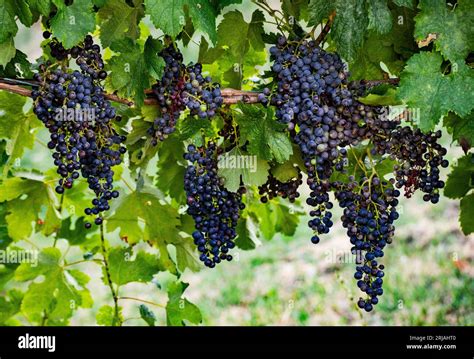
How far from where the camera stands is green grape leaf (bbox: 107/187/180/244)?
2.76m

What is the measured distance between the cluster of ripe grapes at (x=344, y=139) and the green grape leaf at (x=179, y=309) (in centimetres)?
92

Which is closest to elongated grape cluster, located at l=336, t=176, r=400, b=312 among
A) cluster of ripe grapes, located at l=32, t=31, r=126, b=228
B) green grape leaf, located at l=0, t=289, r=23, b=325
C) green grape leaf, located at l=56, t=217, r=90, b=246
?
cluster of ripe grapes, located at l=32, t=31, r=126, b=228

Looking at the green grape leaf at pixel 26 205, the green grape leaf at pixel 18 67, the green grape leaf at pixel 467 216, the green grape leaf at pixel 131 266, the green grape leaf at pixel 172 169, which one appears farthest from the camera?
the green grape leaf at pixel 131 266

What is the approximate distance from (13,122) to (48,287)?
0.84 m

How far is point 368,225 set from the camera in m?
2.09

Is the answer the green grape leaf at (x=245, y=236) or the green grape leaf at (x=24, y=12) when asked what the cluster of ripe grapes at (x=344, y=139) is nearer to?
the green grape leaf at (x=24, y=12)

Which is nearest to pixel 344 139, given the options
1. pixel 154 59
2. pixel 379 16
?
pixel 379 16

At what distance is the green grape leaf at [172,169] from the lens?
8.87ft

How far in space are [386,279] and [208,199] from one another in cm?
320

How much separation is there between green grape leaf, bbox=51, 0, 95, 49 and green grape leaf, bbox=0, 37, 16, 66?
0.20m

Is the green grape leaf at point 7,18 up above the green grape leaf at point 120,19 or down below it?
below

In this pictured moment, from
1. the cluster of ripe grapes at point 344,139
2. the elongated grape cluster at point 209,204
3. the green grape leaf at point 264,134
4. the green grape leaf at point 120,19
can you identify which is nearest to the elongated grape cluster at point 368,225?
the cluster of ripe grapes at point 344,139

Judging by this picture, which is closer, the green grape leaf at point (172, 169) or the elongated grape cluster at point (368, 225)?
the elongated grape cluster at point (368, 225)

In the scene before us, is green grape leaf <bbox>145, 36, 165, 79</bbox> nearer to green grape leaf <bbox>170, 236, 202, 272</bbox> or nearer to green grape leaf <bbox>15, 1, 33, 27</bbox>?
green grape leaf <bbox>15, 1, 33, 27</bbox>
